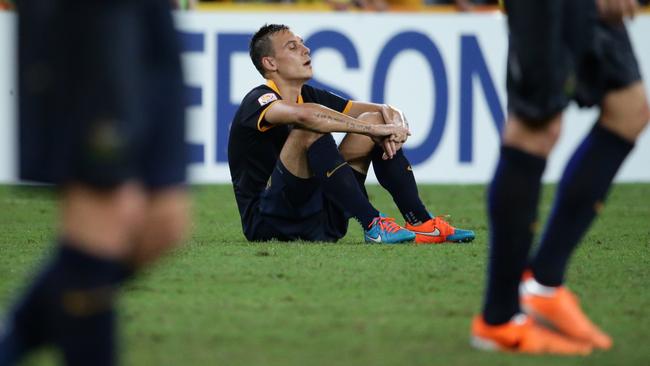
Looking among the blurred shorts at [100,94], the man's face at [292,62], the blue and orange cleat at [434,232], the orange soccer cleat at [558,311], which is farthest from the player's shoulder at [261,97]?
the blurred shorts at [100,94]

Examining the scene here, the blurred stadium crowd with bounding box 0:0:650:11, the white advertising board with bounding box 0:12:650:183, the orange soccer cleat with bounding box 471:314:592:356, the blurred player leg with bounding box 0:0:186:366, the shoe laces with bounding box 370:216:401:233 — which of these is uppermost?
the blurred player leg with bounding box 0:0:186:366

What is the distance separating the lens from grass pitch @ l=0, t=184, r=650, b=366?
3.68m

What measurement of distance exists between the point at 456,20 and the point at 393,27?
1.67 feet

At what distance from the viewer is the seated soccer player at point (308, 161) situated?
6598mm

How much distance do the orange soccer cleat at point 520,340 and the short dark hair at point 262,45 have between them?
11.4 ft

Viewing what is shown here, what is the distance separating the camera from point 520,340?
148 inches

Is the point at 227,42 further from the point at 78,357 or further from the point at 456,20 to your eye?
the point at 78,357

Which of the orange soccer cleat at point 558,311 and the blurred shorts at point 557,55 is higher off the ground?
the blurred shorts at point 557,55

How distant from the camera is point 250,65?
10.7 metres

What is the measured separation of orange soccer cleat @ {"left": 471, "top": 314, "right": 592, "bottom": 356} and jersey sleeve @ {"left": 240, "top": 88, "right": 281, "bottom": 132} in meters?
3.09

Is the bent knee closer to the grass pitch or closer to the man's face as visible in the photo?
the man's face

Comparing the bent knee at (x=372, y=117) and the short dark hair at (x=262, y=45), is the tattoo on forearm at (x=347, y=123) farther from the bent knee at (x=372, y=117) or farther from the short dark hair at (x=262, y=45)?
the short dark hair at (x=262, y=45)

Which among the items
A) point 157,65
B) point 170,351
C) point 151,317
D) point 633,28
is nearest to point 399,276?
point 151,317

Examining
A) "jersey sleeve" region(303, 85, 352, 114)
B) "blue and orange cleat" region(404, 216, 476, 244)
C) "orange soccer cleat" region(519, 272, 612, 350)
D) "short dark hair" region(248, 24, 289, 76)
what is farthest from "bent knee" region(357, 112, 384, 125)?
"orange soccer cleat" region(519, 272, 612, 350)
